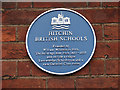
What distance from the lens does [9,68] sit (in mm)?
1358

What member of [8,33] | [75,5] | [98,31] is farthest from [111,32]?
[8,33]

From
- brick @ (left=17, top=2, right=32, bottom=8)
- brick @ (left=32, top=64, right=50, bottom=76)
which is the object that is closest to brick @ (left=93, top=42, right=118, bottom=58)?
brick @ (left=32, top=64, right=50, bottom=76)

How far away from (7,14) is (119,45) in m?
0.92

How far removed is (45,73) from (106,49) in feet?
1.65

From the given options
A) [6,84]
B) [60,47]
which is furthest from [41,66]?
[6,84]

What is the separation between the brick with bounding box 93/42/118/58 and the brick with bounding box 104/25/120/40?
5 centimetres

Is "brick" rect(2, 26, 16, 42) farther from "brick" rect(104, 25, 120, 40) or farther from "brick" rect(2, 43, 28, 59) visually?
"brick" rect(104, 25, 120, 40)

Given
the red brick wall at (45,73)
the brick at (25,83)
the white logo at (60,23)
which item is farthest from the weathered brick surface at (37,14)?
the brick at (25,83)

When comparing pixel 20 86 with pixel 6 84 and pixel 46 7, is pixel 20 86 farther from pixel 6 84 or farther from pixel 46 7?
pixel 46 7

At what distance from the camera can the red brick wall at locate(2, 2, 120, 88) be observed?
52.6 inches

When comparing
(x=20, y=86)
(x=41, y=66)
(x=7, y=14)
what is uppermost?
(x=7, y=14)

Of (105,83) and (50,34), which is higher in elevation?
(50,34)

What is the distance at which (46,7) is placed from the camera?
1400 mm

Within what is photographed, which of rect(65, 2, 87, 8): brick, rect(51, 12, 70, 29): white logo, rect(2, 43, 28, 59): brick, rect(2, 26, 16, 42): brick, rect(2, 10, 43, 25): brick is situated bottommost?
rect(2, 43, 28, 59): brick
